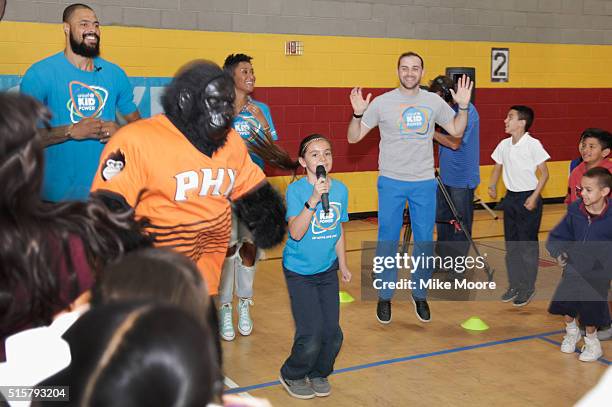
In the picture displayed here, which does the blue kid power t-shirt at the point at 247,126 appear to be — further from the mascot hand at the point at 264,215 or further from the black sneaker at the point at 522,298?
the black sneaker at the point at 522,298

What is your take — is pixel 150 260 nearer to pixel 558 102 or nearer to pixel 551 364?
pixel 551 364

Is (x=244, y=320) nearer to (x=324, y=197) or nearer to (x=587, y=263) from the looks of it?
(x=324, y=197)

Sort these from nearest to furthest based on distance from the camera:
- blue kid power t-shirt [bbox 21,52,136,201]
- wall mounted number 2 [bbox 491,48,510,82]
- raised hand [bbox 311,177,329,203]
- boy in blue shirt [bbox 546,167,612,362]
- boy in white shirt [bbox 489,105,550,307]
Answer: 1. raised hand [bbox 311,177,329,203]
2. blue kid power t-shirt [bbox 21,52,136,201]
3. boy in blue shirt [bbox 546,167,612,362]
4. boy in white shirt [bbox 489,105,550,307]
5. wall mounted number 2 [bbox 491,48,510,82]

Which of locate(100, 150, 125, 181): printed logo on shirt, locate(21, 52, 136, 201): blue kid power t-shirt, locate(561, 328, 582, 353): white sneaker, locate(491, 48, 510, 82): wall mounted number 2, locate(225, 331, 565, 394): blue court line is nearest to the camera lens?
locate(100, 150, 125, 181): printed logo on shirt

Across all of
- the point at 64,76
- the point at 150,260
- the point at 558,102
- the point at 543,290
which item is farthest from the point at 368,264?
the point at 150,260

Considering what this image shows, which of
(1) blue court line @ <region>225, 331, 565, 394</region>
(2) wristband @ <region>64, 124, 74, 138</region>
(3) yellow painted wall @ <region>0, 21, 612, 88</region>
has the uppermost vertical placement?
(3) yellow painted wall @ <region>0, 21, 612, 88</region>

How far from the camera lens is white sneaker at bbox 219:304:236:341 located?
5.09m

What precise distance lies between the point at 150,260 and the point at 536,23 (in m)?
10.1

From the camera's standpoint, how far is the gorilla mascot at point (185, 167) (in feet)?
9.91

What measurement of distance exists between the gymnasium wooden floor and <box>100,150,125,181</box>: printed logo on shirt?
1.18 meters

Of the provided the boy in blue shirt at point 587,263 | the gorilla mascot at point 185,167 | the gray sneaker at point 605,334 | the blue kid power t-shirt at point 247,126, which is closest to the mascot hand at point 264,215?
the gorilla mascot at point 185,167

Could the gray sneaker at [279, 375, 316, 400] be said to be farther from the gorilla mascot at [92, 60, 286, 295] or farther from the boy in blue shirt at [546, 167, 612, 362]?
the boy in blue shirt at [546, 167, 612, 362]

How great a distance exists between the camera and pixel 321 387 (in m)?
4.12

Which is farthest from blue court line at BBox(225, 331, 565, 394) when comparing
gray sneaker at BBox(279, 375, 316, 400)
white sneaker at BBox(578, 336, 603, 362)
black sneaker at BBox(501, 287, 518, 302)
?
black sneaker at BBox(501, 287, 518, 302)
